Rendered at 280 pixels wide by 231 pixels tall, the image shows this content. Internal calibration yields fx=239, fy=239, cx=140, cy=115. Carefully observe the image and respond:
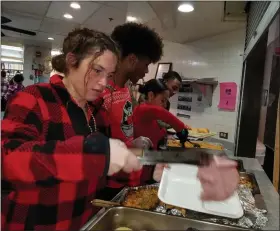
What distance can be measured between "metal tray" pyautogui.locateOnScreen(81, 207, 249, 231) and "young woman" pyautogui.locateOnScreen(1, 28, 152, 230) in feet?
0.32

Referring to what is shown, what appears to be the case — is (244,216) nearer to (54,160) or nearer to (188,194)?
(188,194)

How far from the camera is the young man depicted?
1092mm

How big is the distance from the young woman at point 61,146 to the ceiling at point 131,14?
1522 millimetres

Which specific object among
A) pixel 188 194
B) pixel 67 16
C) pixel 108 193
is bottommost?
pixel 108 193

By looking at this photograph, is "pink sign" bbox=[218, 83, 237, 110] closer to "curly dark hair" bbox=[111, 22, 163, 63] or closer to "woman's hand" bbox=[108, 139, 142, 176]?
"curly dark hair" bbox=[111, 22, 163, 63]

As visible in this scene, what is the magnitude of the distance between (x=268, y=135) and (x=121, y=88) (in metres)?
1.63

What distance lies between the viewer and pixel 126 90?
4.07ft

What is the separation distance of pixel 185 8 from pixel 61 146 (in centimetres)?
195

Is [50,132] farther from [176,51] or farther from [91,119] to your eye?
[176,51]

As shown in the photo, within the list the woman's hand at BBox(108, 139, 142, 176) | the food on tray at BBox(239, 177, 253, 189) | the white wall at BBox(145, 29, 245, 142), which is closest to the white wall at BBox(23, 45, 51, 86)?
the white wall at BBox(145, 29, 245, 142)

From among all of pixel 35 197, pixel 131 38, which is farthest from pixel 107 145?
pixel 131 38

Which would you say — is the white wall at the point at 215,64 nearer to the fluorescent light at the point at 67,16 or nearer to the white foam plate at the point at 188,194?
the fluorescent light at the point at 67,16

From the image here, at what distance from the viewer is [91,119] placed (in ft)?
3.01

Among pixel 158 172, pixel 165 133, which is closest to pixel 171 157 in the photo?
pixel 158 172
